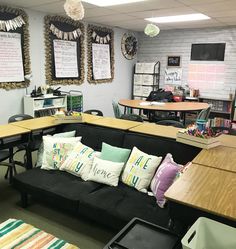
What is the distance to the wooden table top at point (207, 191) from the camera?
53.5 inches

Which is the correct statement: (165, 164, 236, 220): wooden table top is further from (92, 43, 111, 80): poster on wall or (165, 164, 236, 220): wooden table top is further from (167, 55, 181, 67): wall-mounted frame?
(167, 55, 181, 67): wall-mounted frame

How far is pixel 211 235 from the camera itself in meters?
1.28

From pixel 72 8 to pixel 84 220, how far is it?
2183 mm

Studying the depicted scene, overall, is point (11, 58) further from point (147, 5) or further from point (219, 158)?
point (219, 158)

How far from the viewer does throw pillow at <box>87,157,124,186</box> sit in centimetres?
244

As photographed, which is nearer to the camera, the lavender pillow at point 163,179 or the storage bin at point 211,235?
the storage bin at point 211,235

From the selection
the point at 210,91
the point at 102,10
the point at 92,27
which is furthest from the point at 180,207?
the point at 210,91

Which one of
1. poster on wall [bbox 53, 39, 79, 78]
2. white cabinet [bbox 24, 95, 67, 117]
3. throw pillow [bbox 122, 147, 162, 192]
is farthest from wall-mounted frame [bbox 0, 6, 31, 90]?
throw pillow [bbox 122, 147, 162, 192]

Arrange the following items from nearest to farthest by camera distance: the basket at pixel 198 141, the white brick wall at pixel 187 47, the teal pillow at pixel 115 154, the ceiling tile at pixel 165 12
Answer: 1. the basket at pixel 198 141
2. the teal pillow at pixel 115 154
3. the ceiling tile at pixel 165 12
4. the white brick wall at pixel 187 47

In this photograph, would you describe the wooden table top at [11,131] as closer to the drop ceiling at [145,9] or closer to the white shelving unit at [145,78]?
the drop ceiling at [145,9]

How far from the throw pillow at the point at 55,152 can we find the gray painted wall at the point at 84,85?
6.51 ft

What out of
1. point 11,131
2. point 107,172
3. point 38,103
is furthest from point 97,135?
point 38,103

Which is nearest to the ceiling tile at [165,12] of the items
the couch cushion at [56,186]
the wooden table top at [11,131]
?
the wooden table top at [11,131]

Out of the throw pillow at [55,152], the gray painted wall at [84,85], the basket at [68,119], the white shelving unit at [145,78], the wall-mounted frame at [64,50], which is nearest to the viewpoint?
the throw pillow at [55,152]
